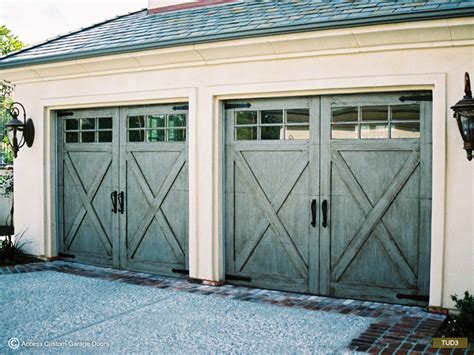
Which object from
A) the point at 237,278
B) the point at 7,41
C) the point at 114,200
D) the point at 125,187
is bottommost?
the point at 237,278

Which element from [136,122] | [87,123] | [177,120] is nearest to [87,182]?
[87,123]

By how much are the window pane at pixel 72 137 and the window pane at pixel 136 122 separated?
109 centimetres

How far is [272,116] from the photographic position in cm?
670

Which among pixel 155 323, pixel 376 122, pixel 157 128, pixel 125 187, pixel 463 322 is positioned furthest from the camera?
pixel 125 187

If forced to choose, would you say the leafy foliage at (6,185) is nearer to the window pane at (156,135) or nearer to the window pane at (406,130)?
the window pane at (156,135)

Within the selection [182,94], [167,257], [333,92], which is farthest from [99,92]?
[333,92]

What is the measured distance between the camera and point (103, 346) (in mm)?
4680

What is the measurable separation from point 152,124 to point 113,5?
24.7m

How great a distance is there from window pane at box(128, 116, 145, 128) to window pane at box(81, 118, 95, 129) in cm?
73

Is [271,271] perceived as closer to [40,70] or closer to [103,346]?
[103,346]

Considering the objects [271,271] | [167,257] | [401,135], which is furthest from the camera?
[167,257]

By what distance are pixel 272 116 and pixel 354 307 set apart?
7.93ft

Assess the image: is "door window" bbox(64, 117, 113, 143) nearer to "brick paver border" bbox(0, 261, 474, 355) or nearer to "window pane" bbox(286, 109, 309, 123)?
"brick paver border" bbox(0, 261, 474, 355)

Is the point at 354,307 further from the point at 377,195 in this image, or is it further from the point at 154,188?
the point at 154,188
